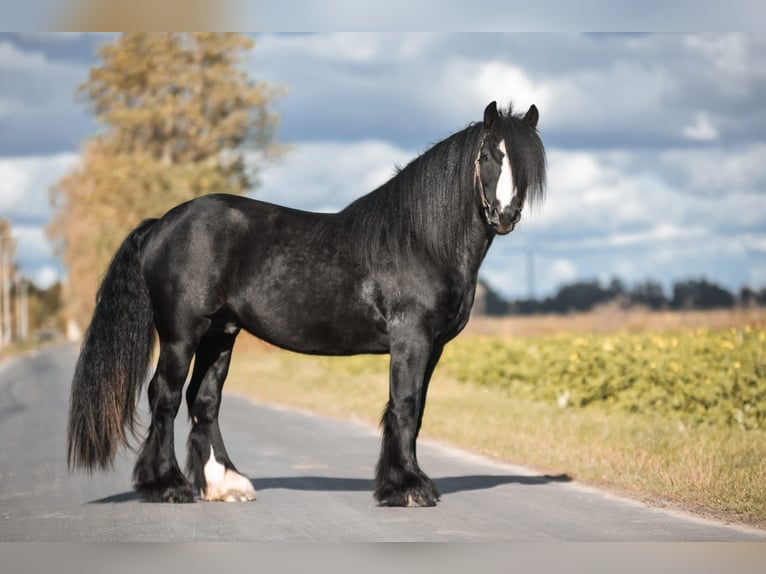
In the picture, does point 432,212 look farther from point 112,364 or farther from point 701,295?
point 701,295

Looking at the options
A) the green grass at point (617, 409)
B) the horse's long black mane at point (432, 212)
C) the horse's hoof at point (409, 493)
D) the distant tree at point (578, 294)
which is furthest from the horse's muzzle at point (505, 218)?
the distant tree at point (578, 294)

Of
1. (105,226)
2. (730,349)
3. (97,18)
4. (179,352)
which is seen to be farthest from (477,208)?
(105,226)

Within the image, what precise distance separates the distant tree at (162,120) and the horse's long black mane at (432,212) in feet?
87.3

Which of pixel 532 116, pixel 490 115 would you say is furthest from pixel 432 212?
pixel 532 116

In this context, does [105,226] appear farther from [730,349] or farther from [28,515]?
[28,515]

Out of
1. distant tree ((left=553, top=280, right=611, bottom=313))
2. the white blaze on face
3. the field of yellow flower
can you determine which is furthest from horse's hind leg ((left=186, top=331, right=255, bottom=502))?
distant tree ((left=553, top=280, right=611, bottom=313))

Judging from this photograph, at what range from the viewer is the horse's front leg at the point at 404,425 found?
7047 mm

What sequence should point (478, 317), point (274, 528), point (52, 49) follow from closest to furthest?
point (274, 528), point (52, 49), point (478, 317)

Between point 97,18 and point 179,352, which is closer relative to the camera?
point 179,352

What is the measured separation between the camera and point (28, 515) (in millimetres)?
7234

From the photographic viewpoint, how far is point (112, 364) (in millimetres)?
7605

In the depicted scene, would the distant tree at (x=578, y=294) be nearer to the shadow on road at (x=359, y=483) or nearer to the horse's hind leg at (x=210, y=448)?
the shadow on road at (x=359, y=483)

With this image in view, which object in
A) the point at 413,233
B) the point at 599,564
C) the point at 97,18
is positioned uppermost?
the point at 97,18

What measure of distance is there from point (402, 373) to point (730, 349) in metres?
6.81
